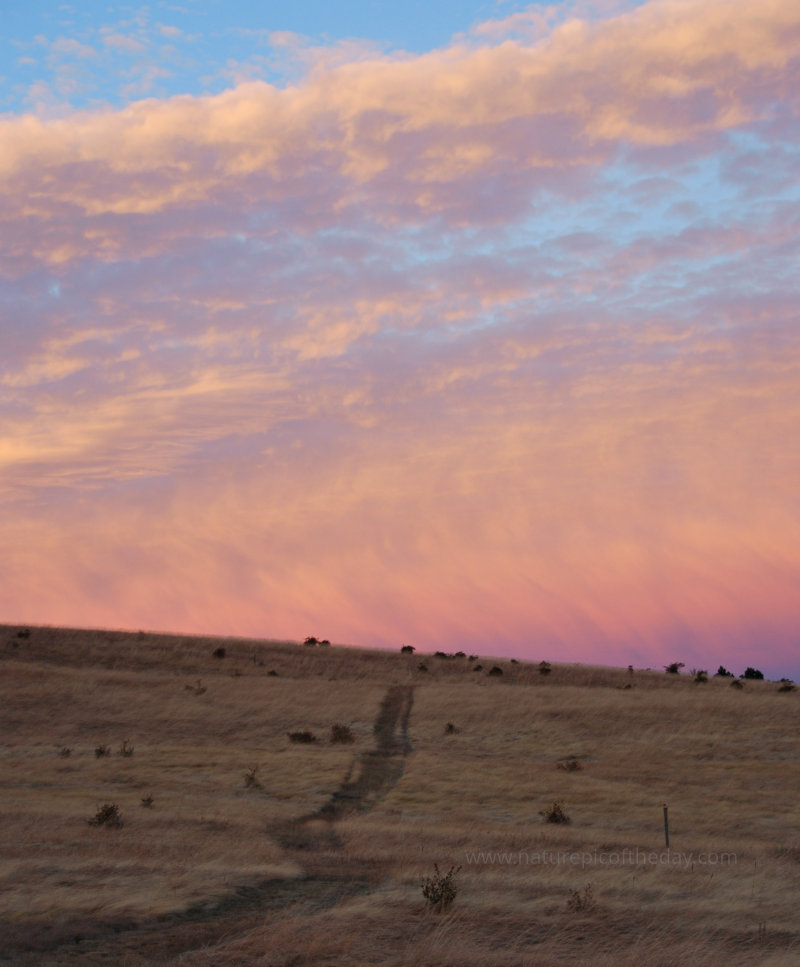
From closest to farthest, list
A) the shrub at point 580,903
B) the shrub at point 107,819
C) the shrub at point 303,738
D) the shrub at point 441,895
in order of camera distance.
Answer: the shrub at point 441,895 → the shrub at point 580,903 → the shrub at point 107,819 → the shrub at point 303,738

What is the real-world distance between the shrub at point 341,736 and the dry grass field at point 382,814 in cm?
64

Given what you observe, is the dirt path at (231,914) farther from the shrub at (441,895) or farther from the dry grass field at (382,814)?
the shrub at (441,895)

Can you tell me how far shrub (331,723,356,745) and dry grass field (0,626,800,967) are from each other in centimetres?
64

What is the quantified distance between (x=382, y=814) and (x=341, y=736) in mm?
14478

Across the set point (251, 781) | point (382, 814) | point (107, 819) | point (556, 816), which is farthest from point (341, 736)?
point (107, 819)

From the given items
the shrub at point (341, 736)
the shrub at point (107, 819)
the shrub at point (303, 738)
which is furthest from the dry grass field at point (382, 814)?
the shrub at point (341, 736)

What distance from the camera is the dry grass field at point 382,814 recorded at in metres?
14.0

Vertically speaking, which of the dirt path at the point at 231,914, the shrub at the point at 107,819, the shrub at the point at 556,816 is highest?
the shrub at the point at 107,819

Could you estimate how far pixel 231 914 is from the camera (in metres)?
15.1

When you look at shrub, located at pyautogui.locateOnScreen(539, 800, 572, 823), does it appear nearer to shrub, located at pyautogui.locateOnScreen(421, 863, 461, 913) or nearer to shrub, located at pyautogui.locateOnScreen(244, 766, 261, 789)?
shrub, located at pyautogui.locateOnScreen(244, 766, 261, 789)

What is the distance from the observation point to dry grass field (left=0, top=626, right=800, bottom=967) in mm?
13953

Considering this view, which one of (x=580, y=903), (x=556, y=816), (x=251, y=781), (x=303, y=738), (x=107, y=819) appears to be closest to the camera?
(x=580, y=903)

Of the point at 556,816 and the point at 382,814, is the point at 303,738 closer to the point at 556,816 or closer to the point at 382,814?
the point at 382,814

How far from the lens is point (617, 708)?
49.5 meters
